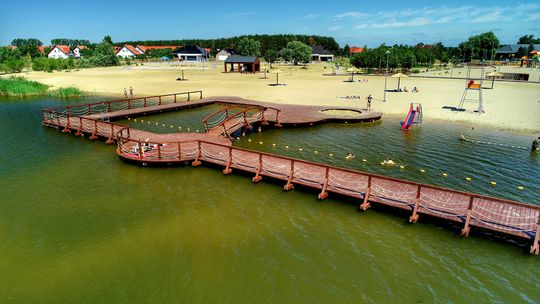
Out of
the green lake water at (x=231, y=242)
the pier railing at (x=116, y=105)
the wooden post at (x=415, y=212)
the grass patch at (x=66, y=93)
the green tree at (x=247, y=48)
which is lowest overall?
the green lake water at (x=231, y=242)

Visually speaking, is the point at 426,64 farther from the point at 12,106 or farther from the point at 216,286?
the point at 216,286

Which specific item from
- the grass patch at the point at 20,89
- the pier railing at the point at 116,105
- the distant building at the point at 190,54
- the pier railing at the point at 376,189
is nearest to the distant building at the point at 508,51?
the distant building at the point at 190,54

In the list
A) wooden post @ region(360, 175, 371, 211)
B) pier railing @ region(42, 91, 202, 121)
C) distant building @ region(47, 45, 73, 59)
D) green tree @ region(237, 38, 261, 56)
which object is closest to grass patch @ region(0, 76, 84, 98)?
pier railing @ region(42, 91, 202, 121)

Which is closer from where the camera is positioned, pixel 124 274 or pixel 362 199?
pixel 124 274

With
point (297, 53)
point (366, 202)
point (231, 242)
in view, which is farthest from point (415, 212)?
point (297, 53)

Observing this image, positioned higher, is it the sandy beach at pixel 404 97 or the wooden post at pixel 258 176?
the sandy beach at pixel 404 97

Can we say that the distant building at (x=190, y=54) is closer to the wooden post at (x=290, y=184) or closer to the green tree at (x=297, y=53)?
the green tree at (x=297, y=53)

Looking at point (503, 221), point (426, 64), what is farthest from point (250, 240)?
point (426, 64)
